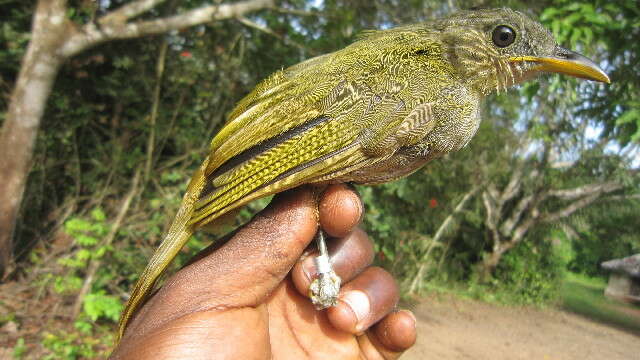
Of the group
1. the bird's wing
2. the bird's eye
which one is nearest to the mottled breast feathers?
the bird's wing

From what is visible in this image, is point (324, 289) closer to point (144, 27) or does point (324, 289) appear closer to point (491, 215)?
point (144, 27)

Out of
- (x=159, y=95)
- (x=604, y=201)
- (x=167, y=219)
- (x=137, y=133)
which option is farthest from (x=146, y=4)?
(x=604, y=201)

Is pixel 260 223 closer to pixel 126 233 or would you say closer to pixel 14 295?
pixel 126 233

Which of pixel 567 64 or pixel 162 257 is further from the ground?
pixel 567 64

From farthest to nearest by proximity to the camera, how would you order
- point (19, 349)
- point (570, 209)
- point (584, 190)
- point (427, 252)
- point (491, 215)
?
1. point (491, 215)
2. point (570, 209)
3. point (584, 190)
4. point (427, 252)
5. point (19, 349)

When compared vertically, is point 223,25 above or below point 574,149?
above

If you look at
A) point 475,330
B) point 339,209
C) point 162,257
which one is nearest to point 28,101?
point 162,257

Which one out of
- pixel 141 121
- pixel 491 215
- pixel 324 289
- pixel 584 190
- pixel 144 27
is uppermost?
pixel 144 27
